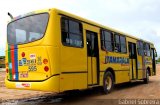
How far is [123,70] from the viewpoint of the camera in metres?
15.8

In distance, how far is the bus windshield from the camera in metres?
10.4

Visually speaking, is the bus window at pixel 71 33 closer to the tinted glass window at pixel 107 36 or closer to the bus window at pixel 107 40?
the bus window at pixel 107 40

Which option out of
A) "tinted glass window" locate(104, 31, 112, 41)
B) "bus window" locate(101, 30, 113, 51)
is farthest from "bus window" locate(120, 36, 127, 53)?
"tinted glass window" locate(104, 31, 112, 41)

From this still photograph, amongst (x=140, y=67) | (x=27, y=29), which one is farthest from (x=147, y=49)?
(x=27, y=29)

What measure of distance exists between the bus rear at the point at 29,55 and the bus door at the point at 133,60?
771 cm

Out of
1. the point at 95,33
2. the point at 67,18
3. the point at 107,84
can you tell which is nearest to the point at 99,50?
the point at 95,33

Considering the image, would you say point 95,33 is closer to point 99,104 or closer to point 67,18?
point 67,18

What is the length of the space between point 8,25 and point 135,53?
860 cm

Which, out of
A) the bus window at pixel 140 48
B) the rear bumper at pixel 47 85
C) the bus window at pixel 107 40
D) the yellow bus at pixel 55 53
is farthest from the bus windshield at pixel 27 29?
the bus window at pixel 140 48

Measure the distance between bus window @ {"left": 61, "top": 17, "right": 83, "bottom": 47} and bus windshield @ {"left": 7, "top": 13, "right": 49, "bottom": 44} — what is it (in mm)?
704

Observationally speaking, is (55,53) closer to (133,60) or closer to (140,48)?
(133,60)

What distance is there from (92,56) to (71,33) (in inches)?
78.5

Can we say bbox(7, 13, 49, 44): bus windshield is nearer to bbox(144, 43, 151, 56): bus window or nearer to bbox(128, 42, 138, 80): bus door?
bbox(128, 42, 138, 80): bus door

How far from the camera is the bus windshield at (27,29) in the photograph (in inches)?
411
